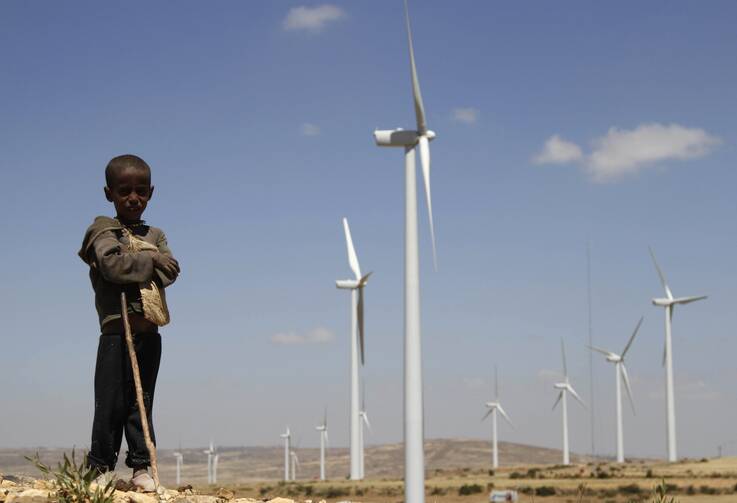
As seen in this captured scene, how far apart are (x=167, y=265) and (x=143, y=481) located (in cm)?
260

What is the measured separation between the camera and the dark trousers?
12148 mm

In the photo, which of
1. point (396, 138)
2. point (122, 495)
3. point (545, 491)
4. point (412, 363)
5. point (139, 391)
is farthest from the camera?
point (545, 491)

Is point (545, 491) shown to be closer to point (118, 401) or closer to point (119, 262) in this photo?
point (118, 401)

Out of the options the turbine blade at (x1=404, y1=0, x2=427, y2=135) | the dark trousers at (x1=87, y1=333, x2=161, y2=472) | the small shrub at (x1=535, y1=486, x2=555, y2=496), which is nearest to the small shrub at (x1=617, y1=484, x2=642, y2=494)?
the small shrub at (x1=535, y1=486, x2=555, y2=496)

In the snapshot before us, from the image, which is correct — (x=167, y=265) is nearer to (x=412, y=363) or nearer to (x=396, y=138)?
(x=412, y=363)

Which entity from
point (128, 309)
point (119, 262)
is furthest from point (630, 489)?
point (119, 262)

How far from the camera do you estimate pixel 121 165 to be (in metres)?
12.4

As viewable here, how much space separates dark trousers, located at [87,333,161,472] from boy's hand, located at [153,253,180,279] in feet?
2.61

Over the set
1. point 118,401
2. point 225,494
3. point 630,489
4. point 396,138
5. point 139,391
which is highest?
point 396,138

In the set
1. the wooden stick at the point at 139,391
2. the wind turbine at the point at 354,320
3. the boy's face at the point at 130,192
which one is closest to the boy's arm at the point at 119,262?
the wooden stick at the point at 139,391

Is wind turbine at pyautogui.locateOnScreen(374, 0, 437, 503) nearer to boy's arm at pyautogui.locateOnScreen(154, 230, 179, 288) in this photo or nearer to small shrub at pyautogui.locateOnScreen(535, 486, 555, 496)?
boy's arm at pyautogui.locateOnScreen(154, 230, 179, 288)

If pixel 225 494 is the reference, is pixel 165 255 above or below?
above

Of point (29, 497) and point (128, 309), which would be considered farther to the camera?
point (128, 309)

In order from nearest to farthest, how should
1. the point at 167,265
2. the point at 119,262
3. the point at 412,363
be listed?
the point at 119,262, the point at 167,265, the point at 412,363
